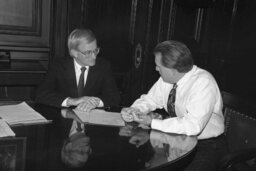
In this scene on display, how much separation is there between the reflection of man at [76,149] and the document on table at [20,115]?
0.24 m

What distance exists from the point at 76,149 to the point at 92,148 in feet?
0.23

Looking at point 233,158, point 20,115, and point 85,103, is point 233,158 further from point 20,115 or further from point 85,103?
point 20,115

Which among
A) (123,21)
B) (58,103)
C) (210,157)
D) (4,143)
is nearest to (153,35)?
(123,21)

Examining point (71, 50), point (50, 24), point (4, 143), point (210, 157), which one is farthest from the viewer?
point (50, 24)

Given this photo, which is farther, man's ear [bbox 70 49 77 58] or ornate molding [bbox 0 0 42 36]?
ornate molding [bbox 0 0 42 36]

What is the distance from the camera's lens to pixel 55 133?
5.47 feet

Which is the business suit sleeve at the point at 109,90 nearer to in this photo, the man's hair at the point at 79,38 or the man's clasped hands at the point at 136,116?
the man's hair at the point at 79,38

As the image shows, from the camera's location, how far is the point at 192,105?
77.2 inches

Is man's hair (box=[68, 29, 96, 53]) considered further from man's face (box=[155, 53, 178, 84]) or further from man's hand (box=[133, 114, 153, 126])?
man's hand (box=[133, 114, 153, 126])

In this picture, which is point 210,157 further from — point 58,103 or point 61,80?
point 61,80

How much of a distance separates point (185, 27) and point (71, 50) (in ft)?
4.91

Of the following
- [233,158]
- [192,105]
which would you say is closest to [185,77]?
[192,105]

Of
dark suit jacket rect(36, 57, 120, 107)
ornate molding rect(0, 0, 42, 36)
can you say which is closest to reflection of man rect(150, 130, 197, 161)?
dark suit jacket rect(36, 57, 120, 107)

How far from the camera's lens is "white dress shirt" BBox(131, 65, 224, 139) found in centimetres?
188
